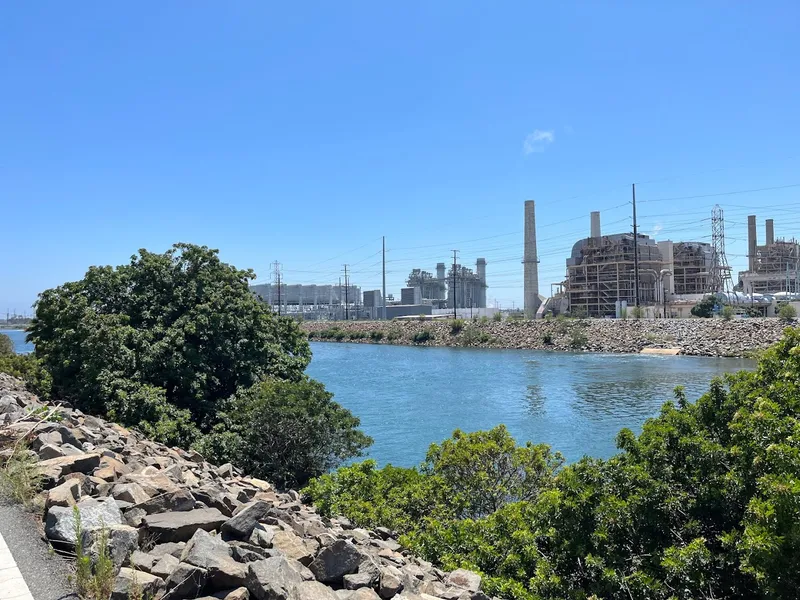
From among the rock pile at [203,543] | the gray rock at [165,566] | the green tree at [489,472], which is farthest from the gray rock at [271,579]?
the green tree at [489,472]

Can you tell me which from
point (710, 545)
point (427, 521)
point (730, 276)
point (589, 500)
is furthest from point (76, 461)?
point (730, 276)

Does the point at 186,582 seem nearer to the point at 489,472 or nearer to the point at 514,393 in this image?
the point at 489,472

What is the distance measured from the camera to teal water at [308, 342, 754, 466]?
23.7m

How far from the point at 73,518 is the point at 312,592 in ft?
8.12

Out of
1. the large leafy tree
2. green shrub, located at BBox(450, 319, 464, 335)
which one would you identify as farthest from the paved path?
green shrub, located at BBox(450, 319, 464, 335)

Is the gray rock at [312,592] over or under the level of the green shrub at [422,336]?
over

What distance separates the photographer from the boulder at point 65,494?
19.9 feet

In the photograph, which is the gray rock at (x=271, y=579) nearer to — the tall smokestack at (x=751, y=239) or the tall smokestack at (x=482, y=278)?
the tall smokestack at (x=751, y=239)

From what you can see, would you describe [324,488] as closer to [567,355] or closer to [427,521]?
[427,521]

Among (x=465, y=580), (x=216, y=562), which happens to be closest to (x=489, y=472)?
(x=465, y=580)

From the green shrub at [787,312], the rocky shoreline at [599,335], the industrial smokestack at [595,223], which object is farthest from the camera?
the industrial smokestack at [595,223]

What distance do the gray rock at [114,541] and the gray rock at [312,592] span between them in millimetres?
1578

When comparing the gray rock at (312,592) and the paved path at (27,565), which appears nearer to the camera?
the paved path at (27,565)

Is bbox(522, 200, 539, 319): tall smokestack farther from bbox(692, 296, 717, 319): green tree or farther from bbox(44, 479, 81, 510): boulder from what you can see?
bbox(44, 479, 81, 510): boulder
